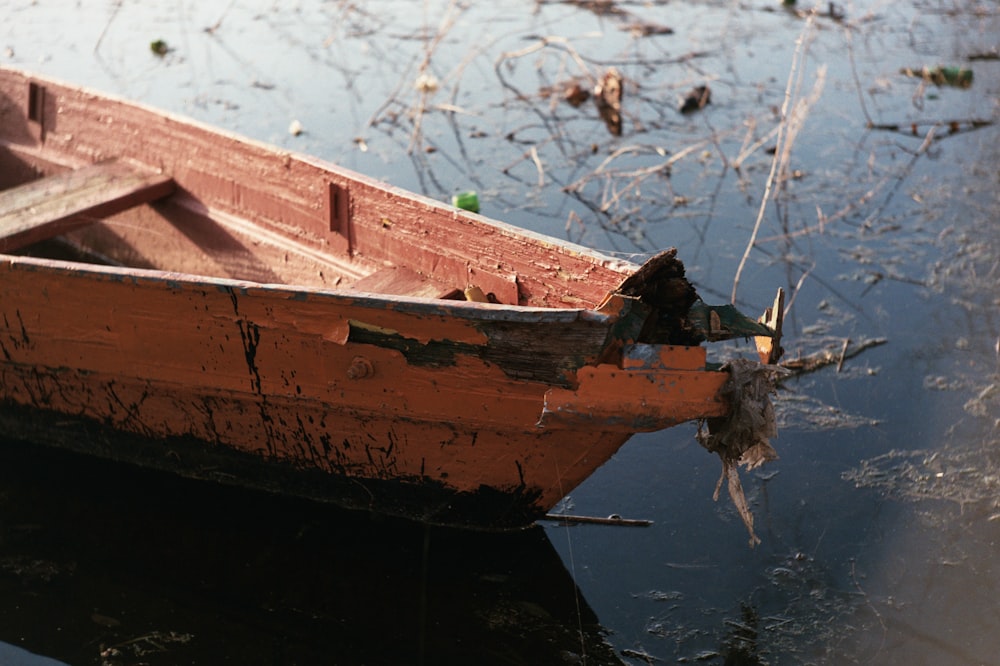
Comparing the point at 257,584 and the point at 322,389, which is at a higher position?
the point at 322,389

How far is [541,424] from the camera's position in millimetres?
2955

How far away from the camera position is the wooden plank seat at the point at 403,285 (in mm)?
3842

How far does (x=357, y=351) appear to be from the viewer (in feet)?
10.2

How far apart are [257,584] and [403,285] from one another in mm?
1254

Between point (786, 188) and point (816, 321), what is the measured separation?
160 cm

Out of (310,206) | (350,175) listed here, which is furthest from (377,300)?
(310,206)

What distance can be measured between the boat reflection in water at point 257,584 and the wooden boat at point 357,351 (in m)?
0.12

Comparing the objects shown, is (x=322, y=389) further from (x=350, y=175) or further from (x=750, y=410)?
(x=750, y=410)

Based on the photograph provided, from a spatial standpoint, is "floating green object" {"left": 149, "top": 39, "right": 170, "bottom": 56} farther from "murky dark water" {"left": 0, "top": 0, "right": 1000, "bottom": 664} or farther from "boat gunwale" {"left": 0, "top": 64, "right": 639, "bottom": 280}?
"boat gunwale" {"left": 0, "top": 64, "right": 639, "bottom": 280}

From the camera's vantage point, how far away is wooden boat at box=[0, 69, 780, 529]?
289 centimetres

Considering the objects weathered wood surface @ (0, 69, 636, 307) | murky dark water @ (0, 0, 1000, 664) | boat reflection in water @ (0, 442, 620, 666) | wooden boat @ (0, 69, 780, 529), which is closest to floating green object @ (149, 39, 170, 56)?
murky dark water @ (0, 0, 1000, 664)

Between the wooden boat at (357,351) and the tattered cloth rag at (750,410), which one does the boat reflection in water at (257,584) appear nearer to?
the wooden boat at (357,351)

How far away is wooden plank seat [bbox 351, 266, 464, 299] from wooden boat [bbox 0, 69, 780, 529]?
1 cm

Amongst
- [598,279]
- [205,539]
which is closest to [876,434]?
[598,279]
